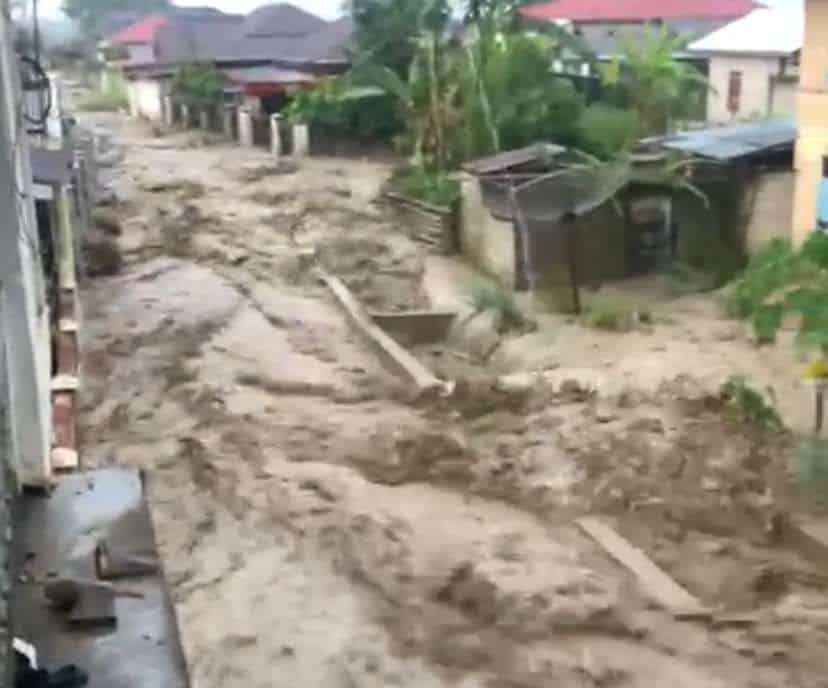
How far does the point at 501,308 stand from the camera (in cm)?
1520

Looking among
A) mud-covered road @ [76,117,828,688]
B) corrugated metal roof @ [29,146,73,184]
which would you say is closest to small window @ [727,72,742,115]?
mud-covered road @ [76,117,828,688]

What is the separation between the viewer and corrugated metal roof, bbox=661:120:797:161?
16.4 meters

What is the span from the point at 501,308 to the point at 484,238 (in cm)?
386

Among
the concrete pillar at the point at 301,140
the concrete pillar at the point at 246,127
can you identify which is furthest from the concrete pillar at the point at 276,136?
the concrete pillar at the point at 246,127

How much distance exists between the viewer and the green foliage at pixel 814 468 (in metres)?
9.57

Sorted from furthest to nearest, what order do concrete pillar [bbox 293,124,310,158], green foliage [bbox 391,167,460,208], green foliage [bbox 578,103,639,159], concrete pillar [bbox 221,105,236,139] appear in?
concrete pillar [bbox 221,105,236,139] < concrete pillar [bbox 293,124,310,158] < green foliage [bbox 578,103,639,159] < green foliage [bbox 391,167,460,208]

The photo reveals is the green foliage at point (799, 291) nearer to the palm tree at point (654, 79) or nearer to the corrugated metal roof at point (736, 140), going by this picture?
the corrugated metal roof at point (736, 140)

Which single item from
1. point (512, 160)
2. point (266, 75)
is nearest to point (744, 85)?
point (512, 160)

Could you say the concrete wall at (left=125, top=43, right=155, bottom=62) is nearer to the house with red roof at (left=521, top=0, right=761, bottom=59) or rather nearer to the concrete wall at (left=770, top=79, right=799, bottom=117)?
the house with red roof at (left=521, top=0, right=761, bottom=59)

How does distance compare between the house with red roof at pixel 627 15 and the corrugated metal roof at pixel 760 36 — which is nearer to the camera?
the corrugated metal roof at pixel 760 36

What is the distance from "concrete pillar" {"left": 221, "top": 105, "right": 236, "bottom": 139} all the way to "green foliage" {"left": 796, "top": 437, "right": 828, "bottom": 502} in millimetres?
27194

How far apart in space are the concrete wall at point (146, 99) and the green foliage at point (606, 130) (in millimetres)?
20849

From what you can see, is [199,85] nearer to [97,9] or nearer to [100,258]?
[100,258]

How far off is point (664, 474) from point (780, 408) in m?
1.89
